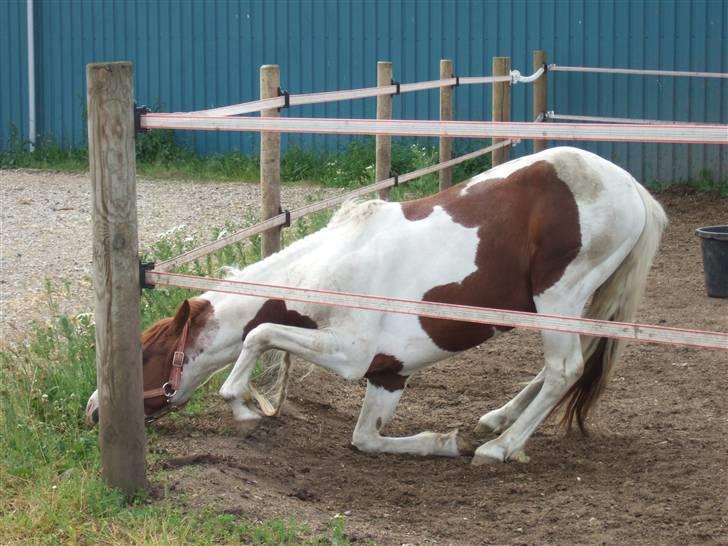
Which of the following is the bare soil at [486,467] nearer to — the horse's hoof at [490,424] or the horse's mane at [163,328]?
the horse's hoof at [490,424]

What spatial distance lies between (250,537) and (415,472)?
1224mm

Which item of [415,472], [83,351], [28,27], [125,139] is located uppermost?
[28,27]

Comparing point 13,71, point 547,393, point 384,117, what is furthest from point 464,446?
point 13,71

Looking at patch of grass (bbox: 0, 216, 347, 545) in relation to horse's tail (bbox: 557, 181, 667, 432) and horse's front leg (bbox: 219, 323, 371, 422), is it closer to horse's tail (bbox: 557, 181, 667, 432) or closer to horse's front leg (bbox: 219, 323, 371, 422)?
horse's front leg (bbox: 219, 323, 371, 422)

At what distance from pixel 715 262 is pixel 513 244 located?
A: 117 inches

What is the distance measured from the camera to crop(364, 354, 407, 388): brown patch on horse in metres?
4.73

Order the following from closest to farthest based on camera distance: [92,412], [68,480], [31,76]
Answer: [68,480]
[92,412]
[31,76]

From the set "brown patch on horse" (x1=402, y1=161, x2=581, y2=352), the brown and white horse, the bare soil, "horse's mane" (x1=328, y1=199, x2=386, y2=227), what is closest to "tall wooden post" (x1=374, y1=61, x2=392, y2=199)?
the bare soil

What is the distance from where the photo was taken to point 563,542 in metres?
3.85

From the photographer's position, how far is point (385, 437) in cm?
494

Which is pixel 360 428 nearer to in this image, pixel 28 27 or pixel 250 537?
pixel 250 537

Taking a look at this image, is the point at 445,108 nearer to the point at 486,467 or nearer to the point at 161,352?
the point at 486,467

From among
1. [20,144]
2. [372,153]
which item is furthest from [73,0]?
[372,153]

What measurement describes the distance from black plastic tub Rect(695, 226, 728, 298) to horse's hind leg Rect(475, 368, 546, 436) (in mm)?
2485
